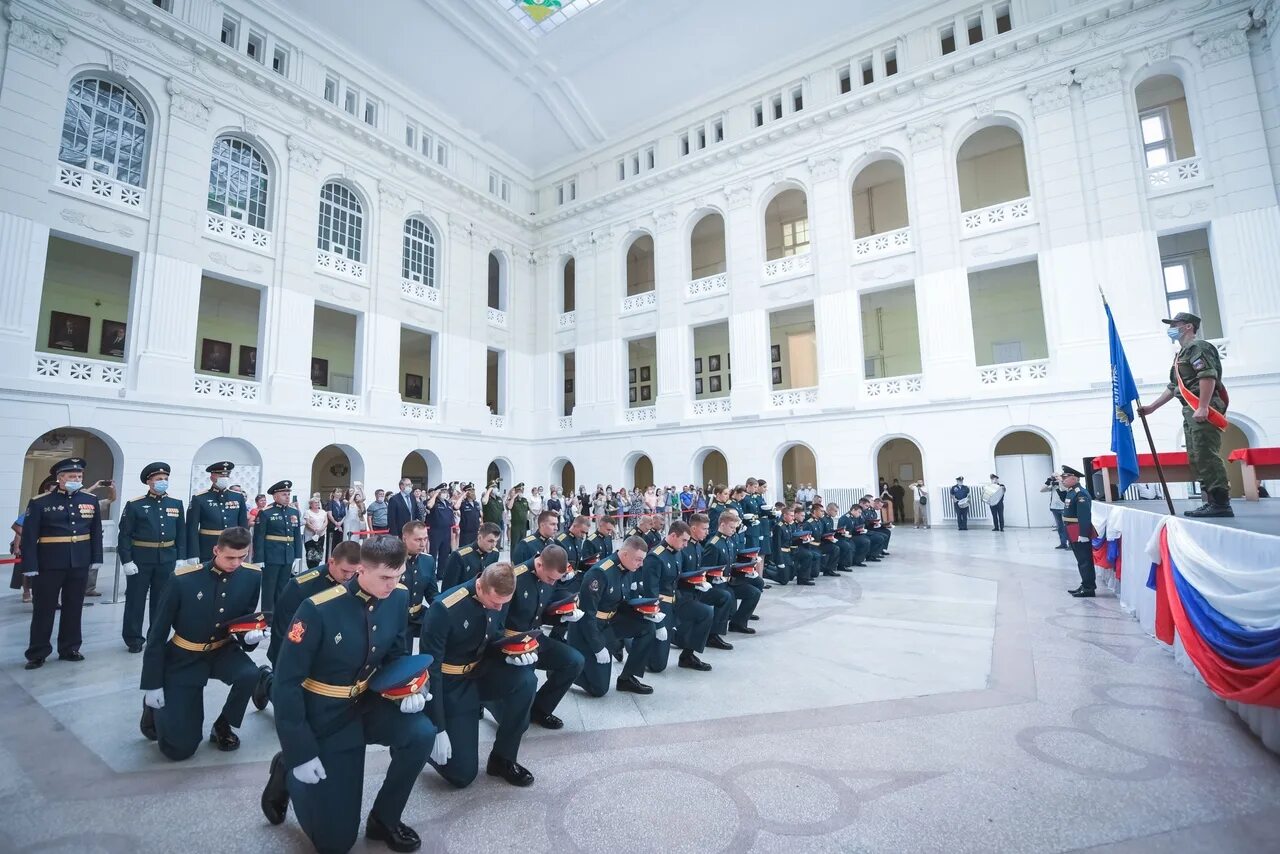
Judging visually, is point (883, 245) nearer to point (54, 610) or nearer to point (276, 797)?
point (276, 797)

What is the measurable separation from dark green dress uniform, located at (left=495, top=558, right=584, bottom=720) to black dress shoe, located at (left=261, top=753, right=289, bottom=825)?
1.33m

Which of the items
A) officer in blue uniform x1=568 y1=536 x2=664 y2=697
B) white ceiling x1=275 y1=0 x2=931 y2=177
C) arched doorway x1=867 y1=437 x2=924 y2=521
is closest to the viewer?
officer in blue uniform x1=568 y1=536 x2=664 y2=697

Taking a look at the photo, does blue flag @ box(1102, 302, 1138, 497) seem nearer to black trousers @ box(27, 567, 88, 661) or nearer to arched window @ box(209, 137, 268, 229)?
black trousers @ box(27, 567, 88, 661)

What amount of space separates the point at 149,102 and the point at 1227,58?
1142 inches

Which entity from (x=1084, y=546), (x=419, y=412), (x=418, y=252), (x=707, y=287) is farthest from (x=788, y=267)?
(x=1084, y=546)

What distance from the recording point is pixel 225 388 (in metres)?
16.1

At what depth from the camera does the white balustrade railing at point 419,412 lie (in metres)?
20.5

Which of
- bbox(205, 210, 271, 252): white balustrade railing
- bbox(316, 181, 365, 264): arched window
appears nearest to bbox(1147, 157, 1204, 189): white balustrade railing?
bbox(316, 181, 365, 264): arched window

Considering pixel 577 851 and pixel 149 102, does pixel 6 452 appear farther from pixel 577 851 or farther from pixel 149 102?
pixel 577 851

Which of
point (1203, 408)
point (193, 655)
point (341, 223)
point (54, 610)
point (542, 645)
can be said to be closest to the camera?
point (193, 655)

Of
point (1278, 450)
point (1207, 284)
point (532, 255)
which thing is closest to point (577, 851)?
point (1278, 450)

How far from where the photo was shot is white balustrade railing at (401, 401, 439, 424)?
805 inches

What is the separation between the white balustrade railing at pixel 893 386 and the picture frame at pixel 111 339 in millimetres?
24188

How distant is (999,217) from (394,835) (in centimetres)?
2140
